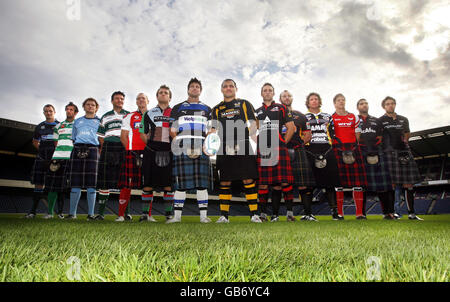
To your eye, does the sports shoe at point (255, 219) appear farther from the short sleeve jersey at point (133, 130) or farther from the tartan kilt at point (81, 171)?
the tartan kilt at point (81, 171)

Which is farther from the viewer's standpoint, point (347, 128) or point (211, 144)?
point (347, 128)

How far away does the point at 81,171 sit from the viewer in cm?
498

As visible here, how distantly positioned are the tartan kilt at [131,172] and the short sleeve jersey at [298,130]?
9.84ft

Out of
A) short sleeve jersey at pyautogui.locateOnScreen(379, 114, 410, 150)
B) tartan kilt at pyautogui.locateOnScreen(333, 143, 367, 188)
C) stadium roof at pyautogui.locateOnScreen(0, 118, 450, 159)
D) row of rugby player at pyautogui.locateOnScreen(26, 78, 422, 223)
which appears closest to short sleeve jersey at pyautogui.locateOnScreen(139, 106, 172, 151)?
row of rugby player at pyautogui.locateOnScreen(26, 78, 422, 223)

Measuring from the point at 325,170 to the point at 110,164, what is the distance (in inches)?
171

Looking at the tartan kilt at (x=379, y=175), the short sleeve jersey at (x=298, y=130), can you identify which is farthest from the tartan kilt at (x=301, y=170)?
the tartan kilt at (x=379, y=175)

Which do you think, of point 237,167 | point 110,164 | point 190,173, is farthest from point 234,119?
point 110,164

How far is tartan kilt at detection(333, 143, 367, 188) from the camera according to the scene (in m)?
5.70

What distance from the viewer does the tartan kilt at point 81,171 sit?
4.96m

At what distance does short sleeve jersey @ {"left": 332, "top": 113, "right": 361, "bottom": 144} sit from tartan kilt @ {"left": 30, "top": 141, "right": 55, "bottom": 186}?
6.03 metres

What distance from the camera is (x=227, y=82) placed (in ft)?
14.9

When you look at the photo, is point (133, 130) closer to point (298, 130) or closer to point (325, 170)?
point (298, 130)

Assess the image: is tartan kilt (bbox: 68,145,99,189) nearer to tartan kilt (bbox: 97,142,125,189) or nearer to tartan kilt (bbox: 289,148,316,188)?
tartan kilt (bbox: 97,142,125,189)

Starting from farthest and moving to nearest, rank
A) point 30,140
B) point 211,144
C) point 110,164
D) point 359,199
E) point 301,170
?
point 30,140
point 359,199
point 301,170
point 110,164
point 211,144
